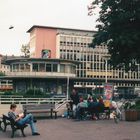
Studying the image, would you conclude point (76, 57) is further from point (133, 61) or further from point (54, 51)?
point (133, 61)

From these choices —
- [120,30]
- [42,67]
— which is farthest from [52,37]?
[120,30]

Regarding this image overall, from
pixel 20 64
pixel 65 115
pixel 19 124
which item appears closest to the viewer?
pixel 19 124

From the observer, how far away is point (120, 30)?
31.0 metres

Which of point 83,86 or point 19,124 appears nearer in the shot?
point 19,124

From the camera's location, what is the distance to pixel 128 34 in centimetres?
3039

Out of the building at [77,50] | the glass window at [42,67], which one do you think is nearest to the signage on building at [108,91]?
the glass window at [42,67]

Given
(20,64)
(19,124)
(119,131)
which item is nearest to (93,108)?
(119,131)

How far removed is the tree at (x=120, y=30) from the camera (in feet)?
99.1

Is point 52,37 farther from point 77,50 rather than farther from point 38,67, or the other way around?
point 38,67

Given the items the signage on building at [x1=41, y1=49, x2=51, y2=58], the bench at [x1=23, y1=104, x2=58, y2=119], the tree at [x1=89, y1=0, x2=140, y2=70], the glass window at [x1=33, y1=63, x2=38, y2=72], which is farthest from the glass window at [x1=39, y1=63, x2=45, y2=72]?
the bench at [x1=23, y1=104, x2=58, y2=119]

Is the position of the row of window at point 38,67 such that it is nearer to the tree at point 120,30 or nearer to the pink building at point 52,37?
the tree at point 120,30

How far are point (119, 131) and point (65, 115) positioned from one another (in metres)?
8.29

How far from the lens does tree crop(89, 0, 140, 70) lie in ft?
99.1

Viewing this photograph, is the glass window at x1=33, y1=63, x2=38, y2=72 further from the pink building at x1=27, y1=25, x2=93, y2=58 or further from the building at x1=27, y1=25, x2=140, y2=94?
the pink building at x1=27, y1=25, x2=93, y2=58
